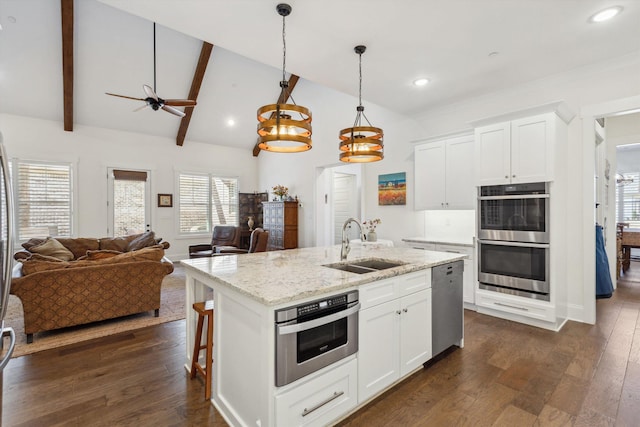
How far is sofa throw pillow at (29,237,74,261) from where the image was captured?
4.37 m

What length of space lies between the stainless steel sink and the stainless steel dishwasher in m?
0.37

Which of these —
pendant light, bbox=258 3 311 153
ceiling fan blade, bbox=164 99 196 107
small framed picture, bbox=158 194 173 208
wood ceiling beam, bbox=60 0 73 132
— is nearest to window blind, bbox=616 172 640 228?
pendant light, bbox=258 3 311 153

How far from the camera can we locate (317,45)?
10.1 ft

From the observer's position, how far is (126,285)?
142 inches

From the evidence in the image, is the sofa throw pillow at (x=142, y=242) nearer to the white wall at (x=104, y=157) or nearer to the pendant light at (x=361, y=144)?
the white wall at (x=104, y=157)

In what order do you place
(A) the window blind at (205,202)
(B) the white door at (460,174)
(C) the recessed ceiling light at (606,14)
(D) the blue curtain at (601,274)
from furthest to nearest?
(A) the window blind at (205,202)
(B) the white door at (460,174)
(D) the blue curtain at (601,274)
(C) the recessed ceiling light at (606,14)

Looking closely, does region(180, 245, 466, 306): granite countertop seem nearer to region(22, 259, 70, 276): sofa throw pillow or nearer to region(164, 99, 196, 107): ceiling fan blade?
region(22, 259, 70, 276): sofa throw pillow

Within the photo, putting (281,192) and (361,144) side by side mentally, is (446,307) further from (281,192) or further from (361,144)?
(281,192)

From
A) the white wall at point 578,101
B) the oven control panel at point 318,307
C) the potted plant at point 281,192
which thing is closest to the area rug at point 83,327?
the oven control panel at point 318,307

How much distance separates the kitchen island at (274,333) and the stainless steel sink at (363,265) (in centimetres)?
6

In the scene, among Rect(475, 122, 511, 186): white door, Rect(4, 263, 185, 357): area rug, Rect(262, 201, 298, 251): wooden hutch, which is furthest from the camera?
Rect(262, 201, 298, 251): wooden hutch

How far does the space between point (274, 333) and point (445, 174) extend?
3696 mm

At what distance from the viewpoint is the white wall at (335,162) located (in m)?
5.26

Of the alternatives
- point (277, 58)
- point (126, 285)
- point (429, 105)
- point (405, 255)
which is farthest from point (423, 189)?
point (126, 285)
